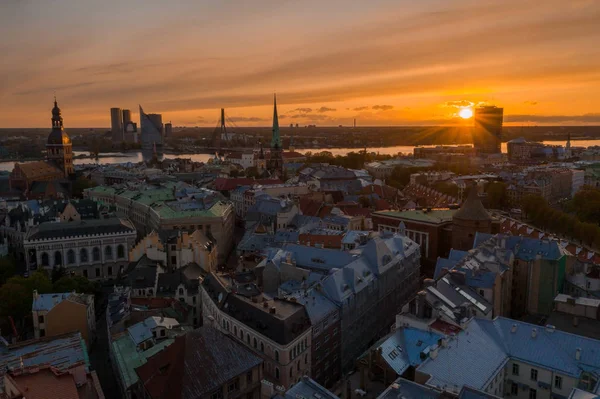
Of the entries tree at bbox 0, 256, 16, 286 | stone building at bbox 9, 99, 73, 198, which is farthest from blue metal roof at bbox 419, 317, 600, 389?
stone building at bbox 9, 99, 73, 198

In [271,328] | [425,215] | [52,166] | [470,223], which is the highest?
[52,166]

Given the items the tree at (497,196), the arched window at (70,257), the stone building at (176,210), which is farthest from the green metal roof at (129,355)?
the tree at (497,196)

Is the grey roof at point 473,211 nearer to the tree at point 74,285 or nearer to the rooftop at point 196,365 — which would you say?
the rooftop at point 196,365

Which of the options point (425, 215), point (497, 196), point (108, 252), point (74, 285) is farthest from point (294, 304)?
point (497, 196)

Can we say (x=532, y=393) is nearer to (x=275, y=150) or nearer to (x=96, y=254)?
(x=96, y=254)

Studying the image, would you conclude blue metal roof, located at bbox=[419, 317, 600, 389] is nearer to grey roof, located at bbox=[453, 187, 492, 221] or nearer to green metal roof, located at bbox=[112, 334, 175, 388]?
green metal roof, located at bbox=[112, 334, 175, 388]

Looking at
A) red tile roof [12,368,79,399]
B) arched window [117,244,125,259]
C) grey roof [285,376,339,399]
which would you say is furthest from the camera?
arched window [117,244,125,259]

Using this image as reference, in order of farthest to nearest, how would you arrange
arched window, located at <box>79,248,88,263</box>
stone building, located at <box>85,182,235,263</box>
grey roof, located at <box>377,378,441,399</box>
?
→ stone building, located at <box>85,182,235,263</box> → arched window, located at <box>79,248,88,263</box> → grey roof, located at <box>377,378,441,399</box>
